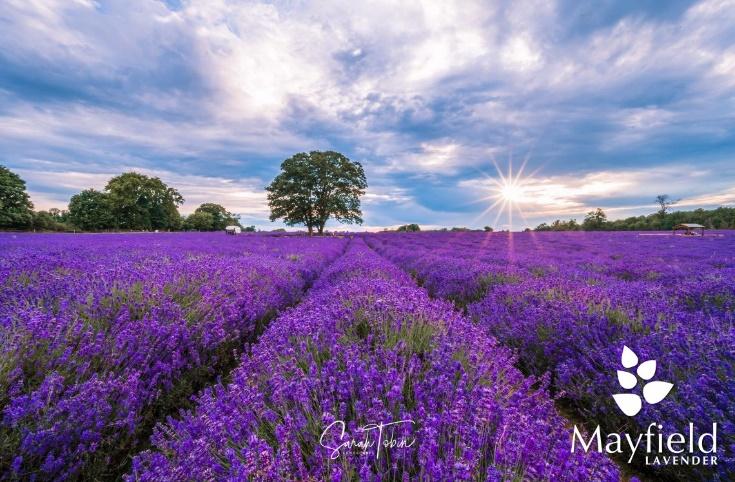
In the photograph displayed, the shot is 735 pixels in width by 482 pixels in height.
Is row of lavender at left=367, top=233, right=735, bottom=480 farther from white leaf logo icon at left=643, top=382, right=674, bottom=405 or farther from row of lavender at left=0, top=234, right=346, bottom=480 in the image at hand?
row of lavender at left=0, top=234, right=346, bottom=480

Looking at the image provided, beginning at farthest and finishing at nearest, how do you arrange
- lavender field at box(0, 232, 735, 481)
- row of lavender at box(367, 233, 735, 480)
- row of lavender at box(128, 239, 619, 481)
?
row of lavender at box(367, 233, 735, 480), lavender field at box(0, 232, 735, 481), row of lavender at box(128, 239, 619, 481)

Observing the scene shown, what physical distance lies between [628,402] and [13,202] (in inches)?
1816

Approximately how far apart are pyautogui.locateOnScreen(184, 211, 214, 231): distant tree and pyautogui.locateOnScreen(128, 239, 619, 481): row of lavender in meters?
60.6

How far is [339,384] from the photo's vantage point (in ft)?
5.04

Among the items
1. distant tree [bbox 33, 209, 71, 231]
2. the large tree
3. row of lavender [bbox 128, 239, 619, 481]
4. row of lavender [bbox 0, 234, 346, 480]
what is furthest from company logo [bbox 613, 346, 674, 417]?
distant tree [bbox 33, 209, 71, 231]

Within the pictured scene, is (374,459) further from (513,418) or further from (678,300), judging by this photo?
(678,300)

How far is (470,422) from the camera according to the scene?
1313 mm

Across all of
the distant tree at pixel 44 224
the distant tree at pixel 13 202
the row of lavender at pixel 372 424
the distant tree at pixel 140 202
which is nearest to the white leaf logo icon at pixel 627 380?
the row of lavender at pixel 372 424

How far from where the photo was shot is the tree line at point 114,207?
103ft

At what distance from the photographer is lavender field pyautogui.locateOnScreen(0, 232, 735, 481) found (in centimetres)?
118

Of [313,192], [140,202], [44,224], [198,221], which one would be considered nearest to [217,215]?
[198,221]

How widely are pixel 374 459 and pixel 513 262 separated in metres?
7.98

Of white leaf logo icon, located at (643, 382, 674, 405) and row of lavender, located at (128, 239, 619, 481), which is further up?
row of lavender, located at (128, 239, 619, 481)

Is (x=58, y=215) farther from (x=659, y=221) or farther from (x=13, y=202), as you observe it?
(x=659, y=221)
